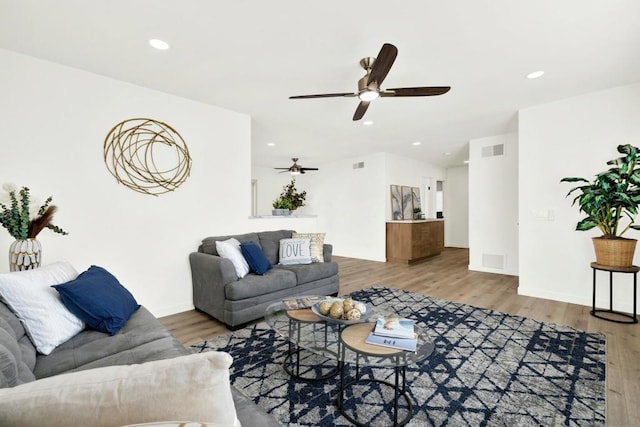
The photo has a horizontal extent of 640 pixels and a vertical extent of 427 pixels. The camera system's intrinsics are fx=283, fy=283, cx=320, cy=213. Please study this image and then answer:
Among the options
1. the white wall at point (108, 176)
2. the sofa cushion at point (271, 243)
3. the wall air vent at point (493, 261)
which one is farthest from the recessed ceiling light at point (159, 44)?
the wall air vent at point (493, 261)

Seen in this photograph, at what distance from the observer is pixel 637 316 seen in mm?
3137

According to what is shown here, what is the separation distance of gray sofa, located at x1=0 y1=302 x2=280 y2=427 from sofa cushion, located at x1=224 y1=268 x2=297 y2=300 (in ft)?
3.14

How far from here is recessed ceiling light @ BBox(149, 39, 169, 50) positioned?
7.64 ft

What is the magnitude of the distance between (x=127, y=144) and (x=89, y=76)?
27.4 inches

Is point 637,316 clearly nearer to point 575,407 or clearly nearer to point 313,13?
point 575,407

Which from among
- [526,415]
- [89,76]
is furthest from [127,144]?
[526,415]

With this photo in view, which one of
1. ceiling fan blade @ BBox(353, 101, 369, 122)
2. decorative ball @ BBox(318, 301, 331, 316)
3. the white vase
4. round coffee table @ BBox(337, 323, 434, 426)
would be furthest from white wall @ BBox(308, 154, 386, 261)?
the white vase

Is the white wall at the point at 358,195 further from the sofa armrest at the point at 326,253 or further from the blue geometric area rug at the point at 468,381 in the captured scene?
the blue geometric area rug at the point at 468,381

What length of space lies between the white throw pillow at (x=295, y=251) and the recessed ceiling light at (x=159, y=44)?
8.16 ft

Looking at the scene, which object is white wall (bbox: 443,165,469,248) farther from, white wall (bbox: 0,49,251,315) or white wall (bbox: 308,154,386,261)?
white wall (bbox: 0,49,251,315)

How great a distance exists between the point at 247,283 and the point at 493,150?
16.3 feet

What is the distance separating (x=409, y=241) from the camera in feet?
20.0

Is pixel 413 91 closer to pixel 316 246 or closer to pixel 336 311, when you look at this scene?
pixel 336 311

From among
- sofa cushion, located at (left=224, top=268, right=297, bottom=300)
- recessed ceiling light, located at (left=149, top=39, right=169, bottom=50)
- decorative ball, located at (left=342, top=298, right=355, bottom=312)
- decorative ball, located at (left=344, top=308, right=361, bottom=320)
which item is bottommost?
sofa cushion, located at (left=224, top=268, right=297, bottom=300)
